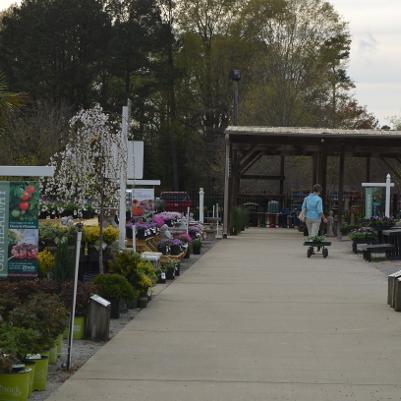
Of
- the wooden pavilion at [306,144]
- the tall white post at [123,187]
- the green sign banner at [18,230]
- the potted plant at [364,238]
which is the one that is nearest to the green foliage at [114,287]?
the green sign banner at [18,230]

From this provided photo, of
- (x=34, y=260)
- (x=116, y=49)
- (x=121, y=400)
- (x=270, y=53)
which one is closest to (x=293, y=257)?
(x=34, y=260)

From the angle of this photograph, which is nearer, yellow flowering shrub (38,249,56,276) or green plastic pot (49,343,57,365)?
green plastic pot (49,343,57,365)

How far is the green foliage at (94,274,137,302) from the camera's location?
11.3 meters

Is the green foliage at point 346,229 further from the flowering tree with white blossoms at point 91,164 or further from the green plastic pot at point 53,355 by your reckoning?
the green plastic pot at point 53,355

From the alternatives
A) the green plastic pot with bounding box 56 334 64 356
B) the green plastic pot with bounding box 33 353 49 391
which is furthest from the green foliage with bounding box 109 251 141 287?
the green plastic pot with bounding box 33 353 49 391

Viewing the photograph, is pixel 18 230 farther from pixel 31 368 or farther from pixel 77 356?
pixel 31 368

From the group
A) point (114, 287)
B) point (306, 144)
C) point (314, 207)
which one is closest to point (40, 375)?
point (114, 287)

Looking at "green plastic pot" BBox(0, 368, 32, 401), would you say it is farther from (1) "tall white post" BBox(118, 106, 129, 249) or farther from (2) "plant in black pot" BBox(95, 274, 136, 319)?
(1) "tall white post" BBox(118, 106, 129, 249)

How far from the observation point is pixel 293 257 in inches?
883

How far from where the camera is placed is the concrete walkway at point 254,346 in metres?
7.55

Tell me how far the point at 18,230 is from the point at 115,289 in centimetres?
181

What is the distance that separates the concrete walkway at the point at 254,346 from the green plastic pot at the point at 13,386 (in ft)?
1.70

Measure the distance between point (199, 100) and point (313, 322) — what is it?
45.7 metres

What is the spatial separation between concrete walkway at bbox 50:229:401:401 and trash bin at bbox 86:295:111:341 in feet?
0.61
